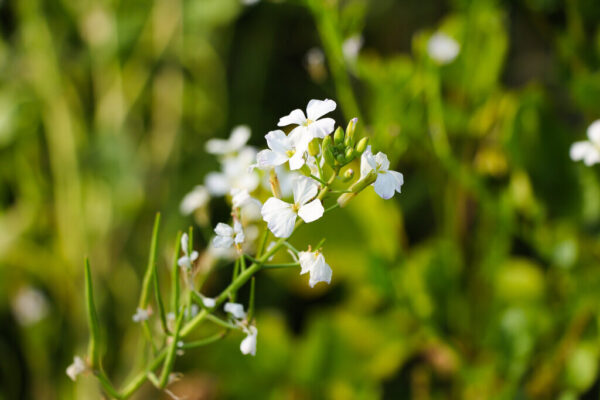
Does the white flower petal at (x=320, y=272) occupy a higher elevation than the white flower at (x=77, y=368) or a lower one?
higher

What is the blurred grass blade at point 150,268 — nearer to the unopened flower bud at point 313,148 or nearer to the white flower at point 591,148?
the unopened flower bud at point 313,148

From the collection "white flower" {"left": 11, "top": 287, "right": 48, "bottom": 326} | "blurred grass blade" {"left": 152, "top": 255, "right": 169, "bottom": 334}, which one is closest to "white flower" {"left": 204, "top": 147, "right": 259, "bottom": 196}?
"blurred grass blade" {"left": 152, "top": 255, "right": 169, "bottom": 334}

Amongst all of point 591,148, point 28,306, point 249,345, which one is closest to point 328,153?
point 249,345

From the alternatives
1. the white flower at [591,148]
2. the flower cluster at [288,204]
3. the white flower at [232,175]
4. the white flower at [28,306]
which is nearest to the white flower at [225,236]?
the flower cluster at [288,204]

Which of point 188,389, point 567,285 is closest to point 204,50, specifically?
point 188,389

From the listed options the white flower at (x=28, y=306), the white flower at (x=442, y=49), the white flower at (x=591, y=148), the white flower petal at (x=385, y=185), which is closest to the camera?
the white flower petal at (x=385, y=185)

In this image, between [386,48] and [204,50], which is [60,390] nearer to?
[204,50]
